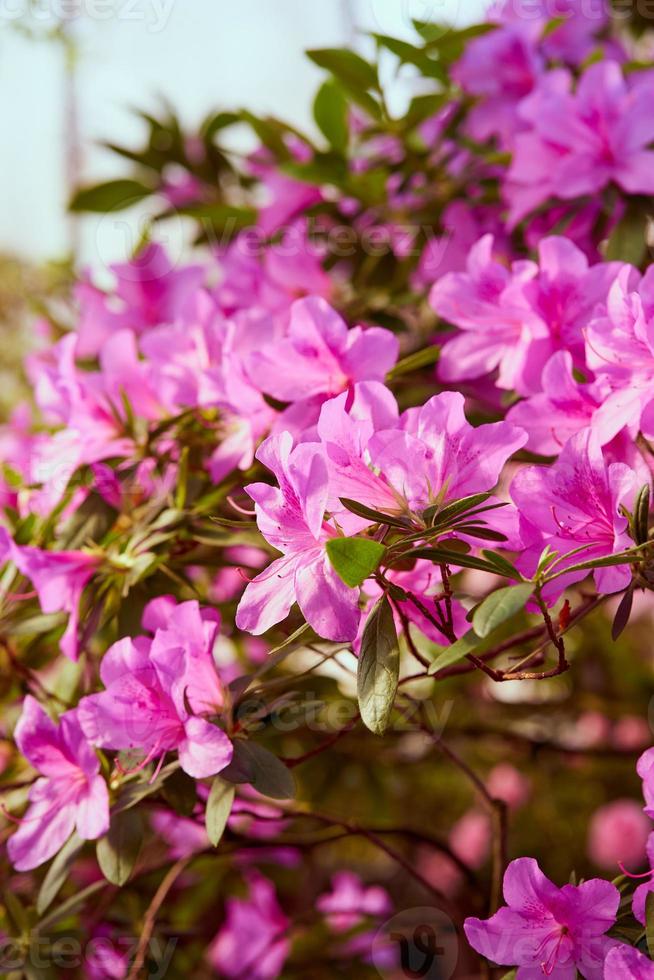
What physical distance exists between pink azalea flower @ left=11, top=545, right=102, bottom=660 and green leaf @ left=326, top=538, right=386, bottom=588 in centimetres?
31

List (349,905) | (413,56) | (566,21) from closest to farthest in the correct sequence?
(413,56), (566,21), (349,905)

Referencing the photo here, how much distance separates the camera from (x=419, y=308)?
107 centimetres

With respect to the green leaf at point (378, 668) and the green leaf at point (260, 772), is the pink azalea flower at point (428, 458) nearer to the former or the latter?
the green leaf at point (378, 668)

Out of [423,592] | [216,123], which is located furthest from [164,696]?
[216,123]

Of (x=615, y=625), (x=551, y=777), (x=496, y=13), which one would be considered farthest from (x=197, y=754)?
(x=551, y=777)

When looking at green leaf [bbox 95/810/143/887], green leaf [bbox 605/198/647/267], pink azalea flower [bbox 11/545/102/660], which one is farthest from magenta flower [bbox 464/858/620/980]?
green leaf [bbox 605/198/647/267]

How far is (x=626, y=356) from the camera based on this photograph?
608 mm

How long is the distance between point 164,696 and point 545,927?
26cm

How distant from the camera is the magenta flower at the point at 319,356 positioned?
0.70 meters

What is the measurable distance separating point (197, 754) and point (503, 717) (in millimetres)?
996

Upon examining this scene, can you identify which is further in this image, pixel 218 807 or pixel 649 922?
pixel 218 807

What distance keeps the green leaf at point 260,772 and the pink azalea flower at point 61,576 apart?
0.16 m

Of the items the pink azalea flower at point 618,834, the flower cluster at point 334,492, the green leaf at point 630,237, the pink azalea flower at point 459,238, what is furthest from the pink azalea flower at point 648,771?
the pink azalea flower at point 618,834

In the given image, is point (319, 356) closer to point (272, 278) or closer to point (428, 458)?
point (428, 458)
